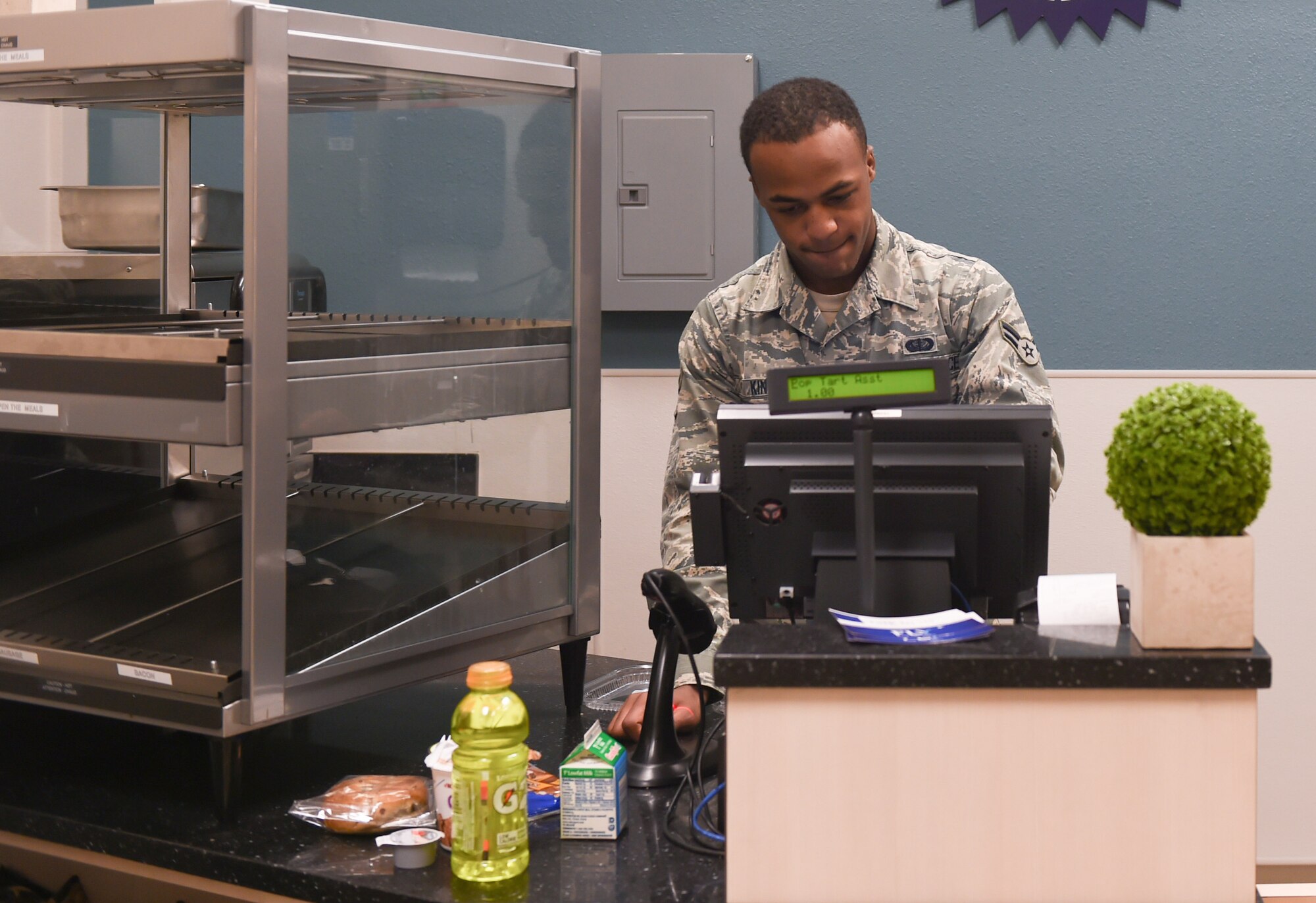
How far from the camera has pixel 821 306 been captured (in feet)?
6.62

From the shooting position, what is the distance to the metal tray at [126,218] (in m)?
1.84

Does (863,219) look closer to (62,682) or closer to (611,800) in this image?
(611,800)

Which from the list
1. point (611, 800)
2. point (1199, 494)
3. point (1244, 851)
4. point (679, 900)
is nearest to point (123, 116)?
point (611, 800)

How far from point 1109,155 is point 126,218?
2010mm

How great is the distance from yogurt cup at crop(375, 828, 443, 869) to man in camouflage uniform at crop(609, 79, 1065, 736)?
0.46 meters

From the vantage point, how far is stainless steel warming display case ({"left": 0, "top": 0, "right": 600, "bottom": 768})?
47.6 inches

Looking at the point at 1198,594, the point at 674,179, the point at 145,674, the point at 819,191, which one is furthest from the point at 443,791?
the point at 674,179

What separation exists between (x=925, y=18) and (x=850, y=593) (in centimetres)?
196

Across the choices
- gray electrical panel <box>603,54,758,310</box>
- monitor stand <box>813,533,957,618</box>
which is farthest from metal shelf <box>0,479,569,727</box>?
gray electrical panel <box>603,54,758,310</box>

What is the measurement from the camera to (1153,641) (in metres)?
0.92

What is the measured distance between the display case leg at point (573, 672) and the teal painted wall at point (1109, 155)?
1.55m

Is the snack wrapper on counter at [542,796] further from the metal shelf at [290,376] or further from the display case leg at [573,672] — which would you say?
the metal shelf at [290,376]

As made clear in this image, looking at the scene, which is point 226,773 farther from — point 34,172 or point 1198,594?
point 34,172

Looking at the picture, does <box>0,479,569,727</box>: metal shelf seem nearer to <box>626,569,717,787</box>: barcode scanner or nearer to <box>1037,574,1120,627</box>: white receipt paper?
<box>626,569,717,787</box>: barcode scanner
